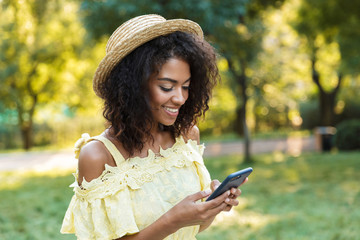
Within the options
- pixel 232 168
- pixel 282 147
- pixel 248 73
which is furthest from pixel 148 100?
pixel 282 147

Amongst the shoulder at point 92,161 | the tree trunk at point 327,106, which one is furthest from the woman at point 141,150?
the tree trunk at point 327,106


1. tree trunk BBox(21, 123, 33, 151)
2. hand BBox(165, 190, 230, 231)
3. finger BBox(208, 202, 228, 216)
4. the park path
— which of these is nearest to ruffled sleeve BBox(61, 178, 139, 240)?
hand BBox(165, 190, 230, 231)

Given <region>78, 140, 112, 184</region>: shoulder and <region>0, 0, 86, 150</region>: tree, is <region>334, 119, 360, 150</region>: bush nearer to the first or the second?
<region>0, 0, 86, 150</region>: tree

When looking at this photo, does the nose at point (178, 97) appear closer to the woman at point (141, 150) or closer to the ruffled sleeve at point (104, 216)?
the woman at point (141, 150)

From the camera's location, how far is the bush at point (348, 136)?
1407cm

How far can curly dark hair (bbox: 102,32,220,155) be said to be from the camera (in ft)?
5.98

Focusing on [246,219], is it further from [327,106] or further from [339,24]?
[327,106]

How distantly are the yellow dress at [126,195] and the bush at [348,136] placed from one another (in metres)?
13.3

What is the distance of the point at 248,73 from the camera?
42.0 ft

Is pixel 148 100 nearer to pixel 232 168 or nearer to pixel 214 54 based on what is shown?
pixel 214 54

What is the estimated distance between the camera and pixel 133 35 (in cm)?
177

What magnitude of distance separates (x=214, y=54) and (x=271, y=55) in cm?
1121

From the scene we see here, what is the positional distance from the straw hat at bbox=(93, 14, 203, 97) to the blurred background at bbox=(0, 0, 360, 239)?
33 cm

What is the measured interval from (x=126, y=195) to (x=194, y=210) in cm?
32
